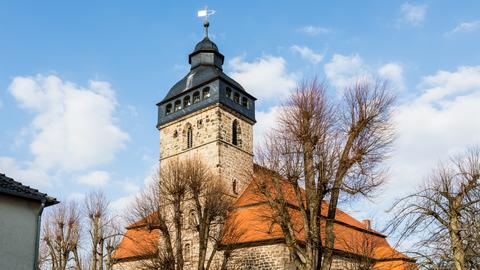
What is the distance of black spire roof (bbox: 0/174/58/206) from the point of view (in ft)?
44.6

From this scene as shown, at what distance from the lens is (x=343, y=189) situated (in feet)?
56.2

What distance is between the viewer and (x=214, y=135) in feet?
105

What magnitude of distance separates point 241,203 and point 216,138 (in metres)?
4.39

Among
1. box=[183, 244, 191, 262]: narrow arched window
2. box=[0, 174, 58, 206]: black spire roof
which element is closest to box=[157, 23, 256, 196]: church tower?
box=[183, 244, 191, 262]: narrow arched window

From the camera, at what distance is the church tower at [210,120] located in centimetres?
3195

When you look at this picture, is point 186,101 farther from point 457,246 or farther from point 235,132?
point 457,246

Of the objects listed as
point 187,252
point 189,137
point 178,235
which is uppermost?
point 189,137

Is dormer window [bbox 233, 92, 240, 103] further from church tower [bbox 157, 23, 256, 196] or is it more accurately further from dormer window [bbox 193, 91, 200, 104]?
dormer window [bbox 193, 91, 200, 104]

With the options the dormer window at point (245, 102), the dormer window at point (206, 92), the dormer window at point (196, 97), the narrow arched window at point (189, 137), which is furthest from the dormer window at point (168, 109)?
the dormer window at point (245, 102)

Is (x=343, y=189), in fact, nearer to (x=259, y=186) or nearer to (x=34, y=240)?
(x=259, y=186)

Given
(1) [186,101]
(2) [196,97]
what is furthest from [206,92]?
(1) [186,101]

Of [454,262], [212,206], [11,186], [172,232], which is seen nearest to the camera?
[454,262]

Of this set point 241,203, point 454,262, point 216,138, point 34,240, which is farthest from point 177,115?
point 454,262

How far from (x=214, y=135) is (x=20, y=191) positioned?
1855 centimetres
